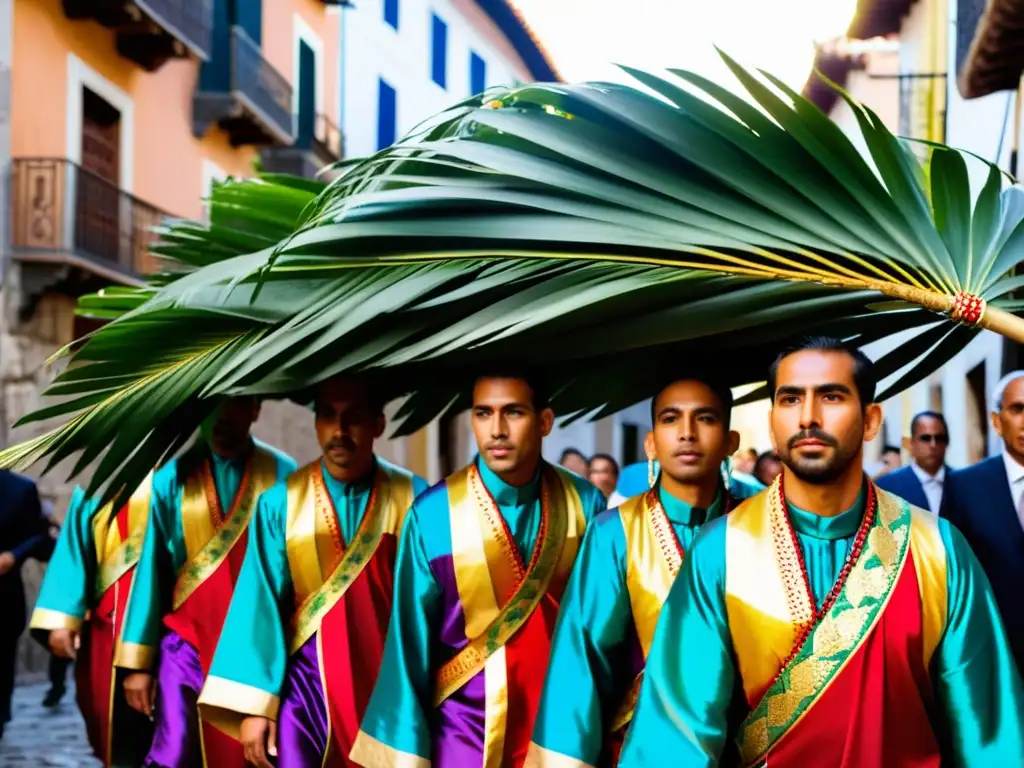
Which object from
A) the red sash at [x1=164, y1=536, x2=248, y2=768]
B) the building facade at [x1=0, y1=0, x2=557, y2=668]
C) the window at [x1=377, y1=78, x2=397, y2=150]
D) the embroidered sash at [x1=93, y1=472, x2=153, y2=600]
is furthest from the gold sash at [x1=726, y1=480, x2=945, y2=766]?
the window at [x1=377, y1=78, x2=397, y2=150]

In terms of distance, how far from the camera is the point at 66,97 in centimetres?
1512

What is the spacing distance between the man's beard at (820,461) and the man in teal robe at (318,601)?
6.16 ft

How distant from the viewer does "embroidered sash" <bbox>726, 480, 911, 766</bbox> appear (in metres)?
3.53

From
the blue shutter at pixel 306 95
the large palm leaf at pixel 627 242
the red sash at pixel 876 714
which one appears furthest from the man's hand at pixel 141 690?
the blue shutter at pixel 306 95

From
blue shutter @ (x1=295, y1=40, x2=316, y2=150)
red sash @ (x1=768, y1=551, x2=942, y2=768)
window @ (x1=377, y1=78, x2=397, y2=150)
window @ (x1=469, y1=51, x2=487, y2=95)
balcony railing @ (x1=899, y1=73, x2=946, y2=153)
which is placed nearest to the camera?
red sash @ (x1=768, y1=551, x2=942, y2=768)

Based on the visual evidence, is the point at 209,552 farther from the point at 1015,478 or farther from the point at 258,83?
the point at 258,83

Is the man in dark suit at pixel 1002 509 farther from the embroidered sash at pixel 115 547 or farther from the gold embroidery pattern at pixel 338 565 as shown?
the embroidered sash at pixel 115 547

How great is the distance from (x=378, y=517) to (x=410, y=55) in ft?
76.8

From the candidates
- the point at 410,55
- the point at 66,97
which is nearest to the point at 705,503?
the point at 66,97

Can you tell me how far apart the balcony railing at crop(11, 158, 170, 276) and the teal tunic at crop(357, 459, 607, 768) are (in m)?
9.21

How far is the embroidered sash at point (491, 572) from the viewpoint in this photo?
483 cm

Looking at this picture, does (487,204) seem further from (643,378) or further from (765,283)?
(643,378)

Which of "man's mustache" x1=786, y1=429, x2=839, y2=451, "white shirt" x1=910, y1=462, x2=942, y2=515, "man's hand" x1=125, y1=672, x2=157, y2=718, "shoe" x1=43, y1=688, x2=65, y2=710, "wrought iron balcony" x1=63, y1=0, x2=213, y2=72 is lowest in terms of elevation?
"shoe" x1=43, y1=688, x2=65, y2=710

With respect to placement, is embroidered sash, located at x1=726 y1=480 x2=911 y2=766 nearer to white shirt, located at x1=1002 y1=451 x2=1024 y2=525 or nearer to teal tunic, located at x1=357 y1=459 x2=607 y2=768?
teal tunic, located at x1=357 y1=459 x2=607 y2=768
